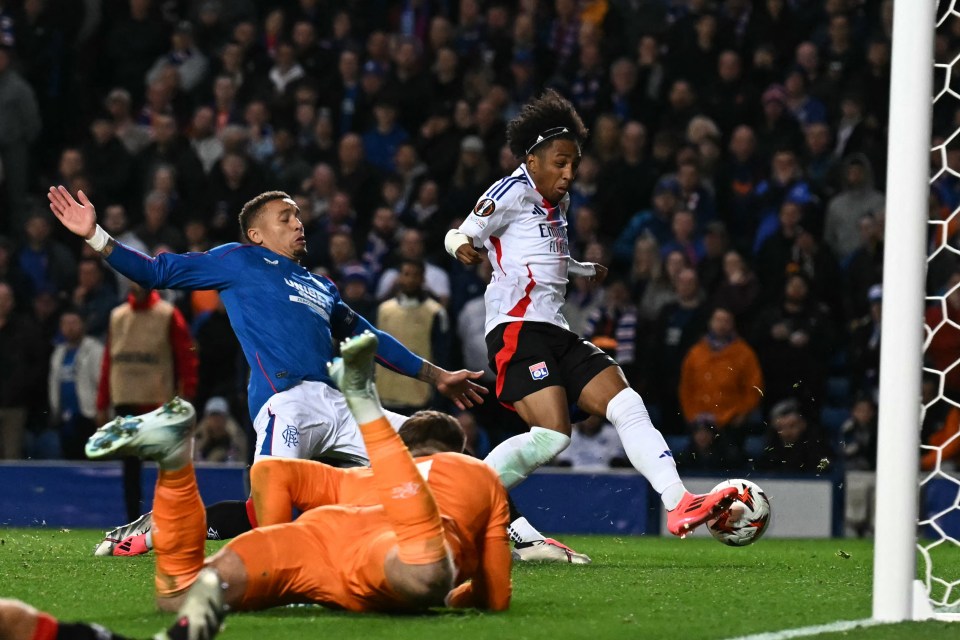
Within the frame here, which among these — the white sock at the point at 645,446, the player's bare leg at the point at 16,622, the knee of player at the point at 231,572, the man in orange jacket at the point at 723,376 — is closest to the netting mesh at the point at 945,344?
the white sock at the point at 645,446

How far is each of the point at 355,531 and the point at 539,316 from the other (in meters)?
2.72

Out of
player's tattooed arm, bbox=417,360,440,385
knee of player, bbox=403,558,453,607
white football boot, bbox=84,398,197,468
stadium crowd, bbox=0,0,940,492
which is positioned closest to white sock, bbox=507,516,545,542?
player's tattooed arm, bbox=417,360,440,385

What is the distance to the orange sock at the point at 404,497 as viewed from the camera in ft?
15.0

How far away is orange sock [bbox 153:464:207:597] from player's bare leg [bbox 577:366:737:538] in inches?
88.8

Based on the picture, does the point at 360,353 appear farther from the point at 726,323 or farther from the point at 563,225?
the point at 726,323

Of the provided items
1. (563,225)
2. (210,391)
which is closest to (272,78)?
(210,391)

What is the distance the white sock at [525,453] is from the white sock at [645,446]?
0.92 ft

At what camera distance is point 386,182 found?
1368cm

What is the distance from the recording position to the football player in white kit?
714 cm

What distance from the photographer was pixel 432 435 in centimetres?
534

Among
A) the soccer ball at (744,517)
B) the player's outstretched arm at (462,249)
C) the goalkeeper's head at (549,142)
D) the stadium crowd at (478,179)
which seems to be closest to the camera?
the soccer ball at (744,517)

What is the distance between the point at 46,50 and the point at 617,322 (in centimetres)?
662

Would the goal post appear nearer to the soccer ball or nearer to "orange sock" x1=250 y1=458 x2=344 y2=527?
the soccer ball

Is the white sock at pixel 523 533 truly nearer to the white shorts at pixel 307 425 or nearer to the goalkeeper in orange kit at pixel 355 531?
the white shorts at pixel 307 425
